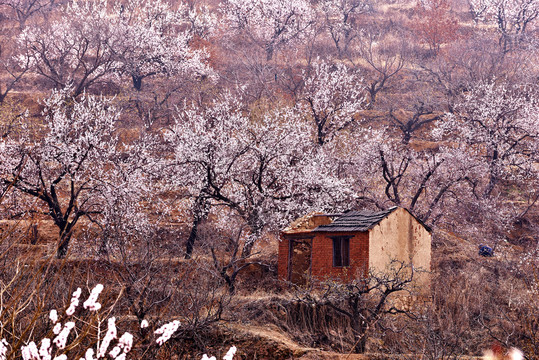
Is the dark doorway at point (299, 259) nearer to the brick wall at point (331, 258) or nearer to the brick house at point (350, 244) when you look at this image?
the brick house at point (350, 244)

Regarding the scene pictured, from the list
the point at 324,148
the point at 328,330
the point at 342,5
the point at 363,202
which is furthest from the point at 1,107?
the point at 342,5

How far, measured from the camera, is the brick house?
22.1 metres

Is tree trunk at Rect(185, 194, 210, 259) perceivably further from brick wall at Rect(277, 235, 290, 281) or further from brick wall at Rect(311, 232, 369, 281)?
brick wall at Rect(311, 232, 369, 281)

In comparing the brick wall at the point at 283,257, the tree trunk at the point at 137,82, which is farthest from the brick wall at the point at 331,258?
the tree trunk at the point at 137,82

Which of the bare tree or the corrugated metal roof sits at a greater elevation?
the corrugated metal roof

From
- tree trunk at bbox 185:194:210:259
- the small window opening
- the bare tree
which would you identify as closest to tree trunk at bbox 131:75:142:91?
tree trunk at bbox 185:194:210:259

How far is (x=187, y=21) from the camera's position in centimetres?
6431

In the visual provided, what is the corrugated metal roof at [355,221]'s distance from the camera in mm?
22391

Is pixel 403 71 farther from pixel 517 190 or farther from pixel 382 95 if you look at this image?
pixel 517 190

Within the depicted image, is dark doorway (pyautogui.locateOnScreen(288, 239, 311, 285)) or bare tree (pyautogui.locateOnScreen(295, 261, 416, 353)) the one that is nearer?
bare tree (pyautogui.locateOnScreen(295, 261, 416, 353))

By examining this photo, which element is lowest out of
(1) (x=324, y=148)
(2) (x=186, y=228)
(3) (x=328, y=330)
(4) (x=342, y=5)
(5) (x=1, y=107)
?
(3) (x=328, y=330)

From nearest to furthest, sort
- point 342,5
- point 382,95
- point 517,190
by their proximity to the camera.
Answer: point 517,190 → point 382,95 → point 342,5

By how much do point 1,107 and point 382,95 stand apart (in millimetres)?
36021

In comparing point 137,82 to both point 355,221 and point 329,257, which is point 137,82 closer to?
point 355,221
